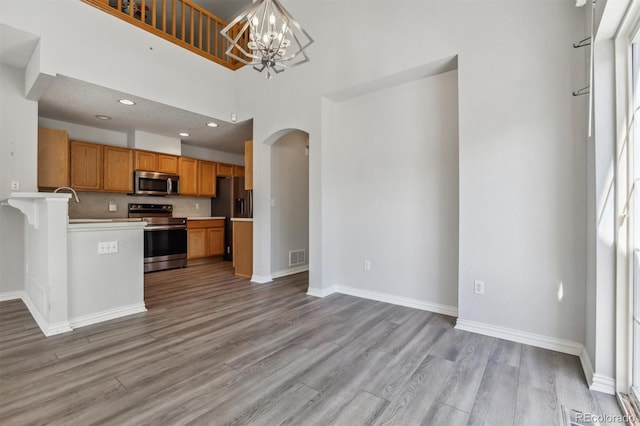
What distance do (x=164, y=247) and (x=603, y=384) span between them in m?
5.56

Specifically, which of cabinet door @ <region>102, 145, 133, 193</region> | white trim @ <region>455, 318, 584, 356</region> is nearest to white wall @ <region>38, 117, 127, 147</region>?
cabinet door @ <region>102, 145, 133, 193</region>

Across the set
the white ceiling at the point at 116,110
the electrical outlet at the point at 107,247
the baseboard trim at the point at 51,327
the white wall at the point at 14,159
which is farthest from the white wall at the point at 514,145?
the white wall at the point at 14,159

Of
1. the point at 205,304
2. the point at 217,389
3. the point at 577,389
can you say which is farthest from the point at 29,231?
the point at 577,389

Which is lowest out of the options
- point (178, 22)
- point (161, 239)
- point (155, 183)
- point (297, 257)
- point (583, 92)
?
point (297, 257)

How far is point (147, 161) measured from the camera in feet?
17.3

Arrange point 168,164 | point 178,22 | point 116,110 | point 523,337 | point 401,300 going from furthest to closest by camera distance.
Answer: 1. point 178,22
2. point 168,164
3. point 116,110
4. point 401,300
5. point 523,337

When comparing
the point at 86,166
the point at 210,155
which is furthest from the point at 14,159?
the point at 210,155

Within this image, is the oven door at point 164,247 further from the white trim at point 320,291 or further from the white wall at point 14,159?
the white trim at point 320,291

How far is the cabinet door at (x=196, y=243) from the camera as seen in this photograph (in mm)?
5770

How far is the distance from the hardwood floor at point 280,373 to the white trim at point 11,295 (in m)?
0.68

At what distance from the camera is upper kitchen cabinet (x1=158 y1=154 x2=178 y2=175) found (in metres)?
5.44

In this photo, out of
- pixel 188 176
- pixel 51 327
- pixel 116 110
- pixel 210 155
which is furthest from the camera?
pixel 210 155

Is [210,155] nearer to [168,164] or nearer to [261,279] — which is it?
[168,164]

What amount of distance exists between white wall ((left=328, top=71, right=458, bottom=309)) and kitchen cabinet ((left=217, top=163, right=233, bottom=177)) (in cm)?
365
